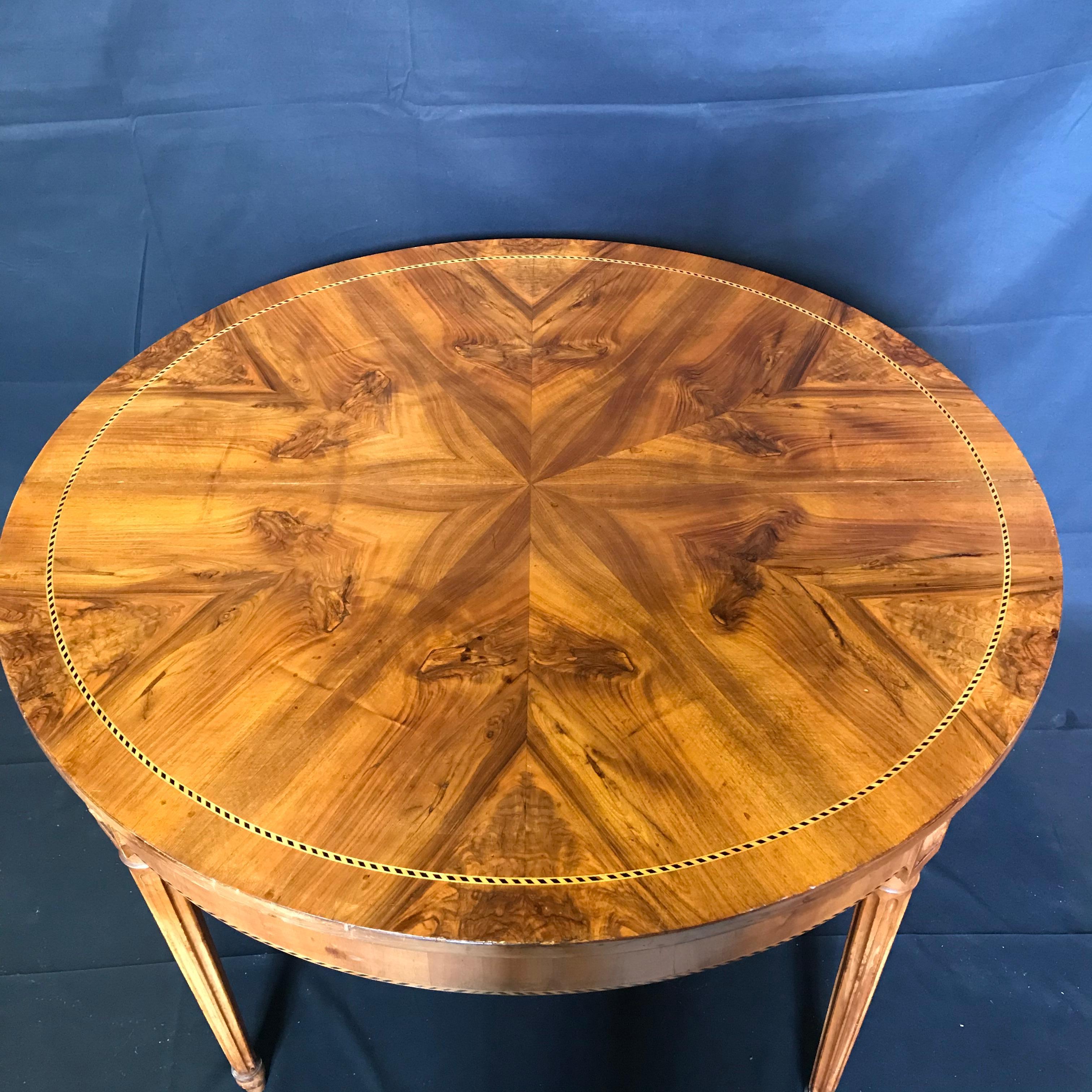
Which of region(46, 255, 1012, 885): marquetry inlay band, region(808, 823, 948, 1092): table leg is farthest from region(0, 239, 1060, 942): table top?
region(808, 823, 948, 1092): table leg

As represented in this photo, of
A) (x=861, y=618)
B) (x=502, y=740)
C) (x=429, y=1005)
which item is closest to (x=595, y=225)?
(x=861, y=618)

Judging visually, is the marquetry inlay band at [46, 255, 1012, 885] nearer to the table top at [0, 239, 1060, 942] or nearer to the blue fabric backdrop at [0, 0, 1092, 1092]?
the table top at [0, 239, 1060, 942]

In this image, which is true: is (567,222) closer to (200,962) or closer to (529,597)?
(529,597)

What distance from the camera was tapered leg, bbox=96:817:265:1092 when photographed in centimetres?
Result: 96

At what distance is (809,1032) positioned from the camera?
1344mm

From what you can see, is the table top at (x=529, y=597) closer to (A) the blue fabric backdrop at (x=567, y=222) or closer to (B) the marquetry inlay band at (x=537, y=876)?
(B) the marquetry inlay band at (x=537, y=876)

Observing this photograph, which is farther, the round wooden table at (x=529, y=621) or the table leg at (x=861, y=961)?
the table leg at (x=861, y=961)

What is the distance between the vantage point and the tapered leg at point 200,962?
0.96 meters

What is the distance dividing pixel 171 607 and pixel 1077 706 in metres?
1.39

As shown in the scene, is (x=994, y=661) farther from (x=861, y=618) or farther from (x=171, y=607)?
(x=171, y=607)

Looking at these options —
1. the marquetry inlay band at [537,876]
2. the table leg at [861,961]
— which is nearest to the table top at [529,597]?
the marquetry inlay band at [537,876]

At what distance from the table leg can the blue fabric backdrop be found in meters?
0.11

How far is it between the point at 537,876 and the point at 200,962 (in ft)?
1.60

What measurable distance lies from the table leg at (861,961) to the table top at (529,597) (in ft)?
0.47
